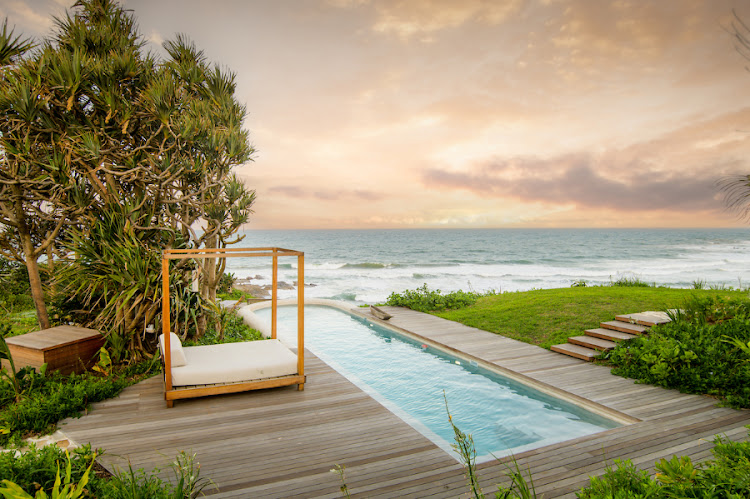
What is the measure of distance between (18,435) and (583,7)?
43.7 ft

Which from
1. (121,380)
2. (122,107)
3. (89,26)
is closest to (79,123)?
(122,107)

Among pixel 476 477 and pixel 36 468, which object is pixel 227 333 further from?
pixel 476 477

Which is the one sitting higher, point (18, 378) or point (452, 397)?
point (18, 378)

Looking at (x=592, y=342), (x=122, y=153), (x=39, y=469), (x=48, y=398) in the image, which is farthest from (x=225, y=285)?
(x=39, y=469)

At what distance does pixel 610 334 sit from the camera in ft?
20.0

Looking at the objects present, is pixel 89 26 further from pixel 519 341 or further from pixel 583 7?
pixel 583 7

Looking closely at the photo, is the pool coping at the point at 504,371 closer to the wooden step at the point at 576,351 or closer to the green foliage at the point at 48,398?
the wooden step at the point at 576,351

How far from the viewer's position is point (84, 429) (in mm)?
3672

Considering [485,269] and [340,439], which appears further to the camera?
[485,269]

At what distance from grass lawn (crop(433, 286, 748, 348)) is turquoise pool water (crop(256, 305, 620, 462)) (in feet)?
5.88

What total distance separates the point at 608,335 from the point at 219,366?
5.65 m

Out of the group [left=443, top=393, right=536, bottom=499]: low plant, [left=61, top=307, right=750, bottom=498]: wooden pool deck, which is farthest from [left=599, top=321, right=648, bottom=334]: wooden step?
[left=443, top=393, right=536, bottom=499]: low plant

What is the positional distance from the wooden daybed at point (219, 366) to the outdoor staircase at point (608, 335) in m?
4.13

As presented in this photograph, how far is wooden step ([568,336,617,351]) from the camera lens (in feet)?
19.2
